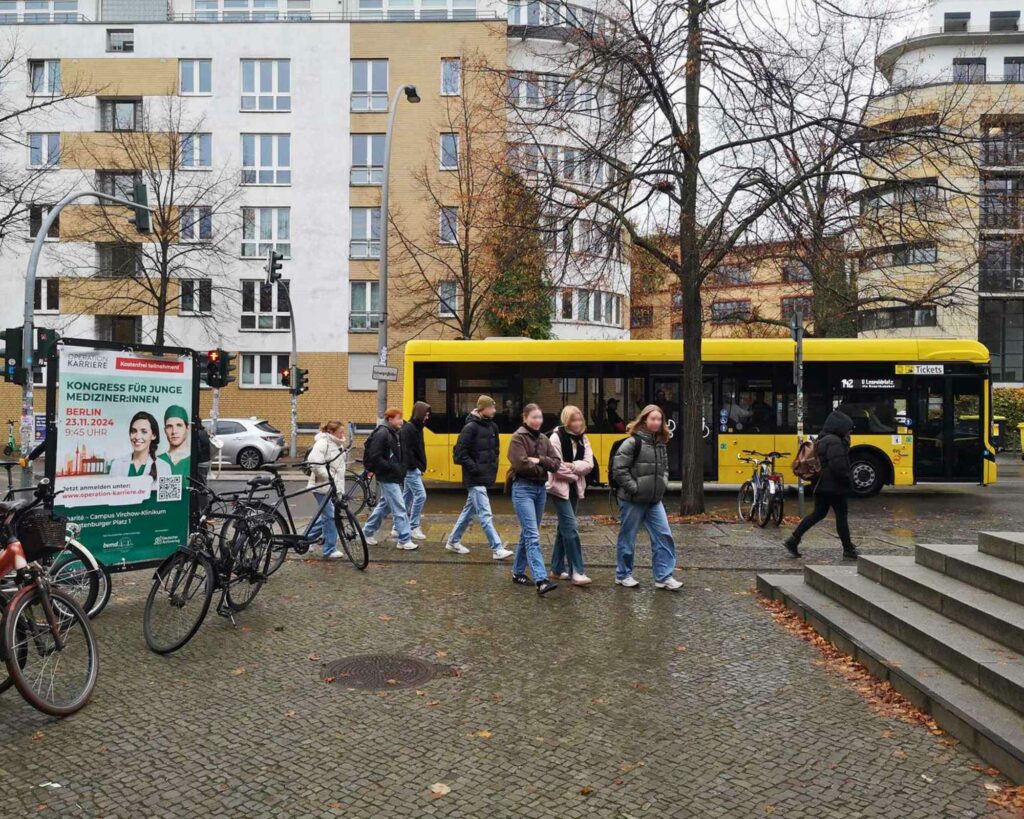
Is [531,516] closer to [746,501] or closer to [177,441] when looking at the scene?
[177,441]

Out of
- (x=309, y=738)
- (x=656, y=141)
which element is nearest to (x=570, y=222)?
(x=656, y=141)

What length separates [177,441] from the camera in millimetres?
8180

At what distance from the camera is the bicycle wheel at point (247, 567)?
730cm

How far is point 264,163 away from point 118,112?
6.72 meters

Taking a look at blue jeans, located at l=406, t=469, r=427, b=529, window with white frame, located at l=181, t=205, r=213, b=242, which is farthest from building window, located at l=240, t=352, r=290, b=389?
blue jeans, located at l=406, t=469, r=427, b=529

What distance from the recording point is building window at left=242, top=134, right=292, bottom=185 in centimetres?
3822

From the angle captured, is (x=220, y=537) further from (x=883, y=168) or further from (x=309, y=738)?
(x=883, y=168)

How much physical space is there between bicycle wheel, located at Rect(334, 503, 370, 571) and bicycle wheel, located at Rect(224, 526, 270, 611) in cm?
169

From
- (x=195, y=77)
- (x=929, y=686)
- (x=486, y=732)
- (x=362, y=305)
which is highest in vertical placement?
(x=195, y=77)

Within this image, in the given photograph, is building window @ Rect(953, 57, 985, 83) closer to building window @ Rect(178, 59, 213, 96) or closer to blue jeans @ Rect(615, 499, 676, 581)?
blue jeans @ Rect(615, 499, 676, 581)

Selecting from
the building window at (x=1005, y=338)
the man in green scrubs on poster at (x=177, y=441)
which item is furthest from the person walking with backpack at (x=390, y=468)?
the building window at (x=1005, y=338)

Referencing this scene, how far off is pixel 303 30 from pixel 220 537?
35.8 m

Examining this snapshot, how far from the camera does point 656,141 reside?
45.9 ft

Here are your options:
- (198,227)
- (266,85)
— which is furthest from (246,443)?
(266,85)
